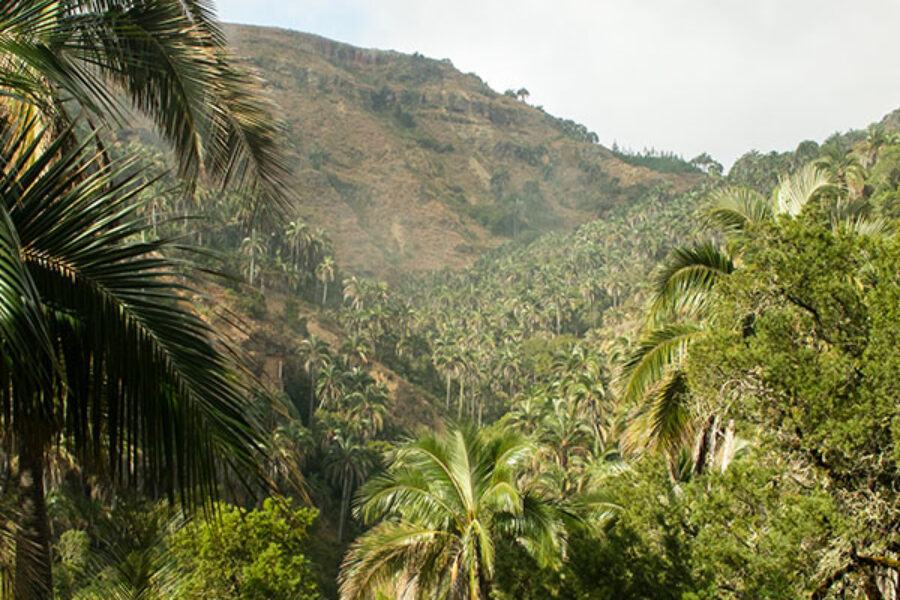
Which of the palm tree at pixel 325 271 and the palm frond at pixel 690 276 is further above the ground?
the palm frond at pixel 690 276

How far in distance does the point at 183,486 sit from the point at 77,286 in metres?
0.94

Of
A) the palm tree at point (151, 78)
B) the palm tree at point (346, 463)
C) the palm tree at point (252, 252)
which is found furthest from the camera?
the palm tree at point (252, 252)

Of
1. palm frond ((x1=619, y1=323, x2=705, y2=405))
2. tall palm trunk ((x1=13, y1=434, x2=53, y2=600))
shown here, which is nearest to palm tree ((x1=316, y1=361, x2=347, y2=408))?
palm frond ((x1=619, y1=323, x2=705, y2=405))

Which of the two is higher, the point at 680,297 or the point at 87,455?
the point at 680,297

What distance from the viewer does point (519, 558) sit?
494 inches

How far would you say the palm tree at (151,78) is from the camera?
3.52 m

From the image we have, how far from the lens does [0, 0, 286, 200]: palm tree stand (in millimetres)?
3523

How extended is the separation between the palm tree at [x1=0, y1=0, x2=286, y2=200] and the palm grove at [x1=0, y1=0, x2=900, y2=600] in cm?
2

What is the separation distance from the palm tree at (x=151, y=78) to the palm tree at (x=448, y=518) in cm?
725

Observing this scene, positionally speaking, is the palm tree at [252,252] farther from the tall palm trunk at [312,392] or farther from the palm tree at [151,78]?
the palm tree at [151,78]

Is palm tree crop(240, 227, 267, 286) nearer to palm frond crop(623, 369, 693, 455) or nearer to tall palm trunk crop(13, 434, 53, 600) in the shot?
palm frond crop(623, 369, 693, 455)

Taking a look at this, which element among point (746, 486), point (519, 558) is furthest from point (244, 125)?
point (519, 558)

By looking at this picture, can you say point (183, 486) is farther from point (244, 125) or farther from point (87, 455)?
point (244, 125)

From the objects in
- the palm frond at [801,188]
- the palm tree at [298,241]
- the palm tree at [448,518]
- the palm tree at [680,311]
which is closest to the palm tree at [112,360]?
the palm tree at [680,311]
